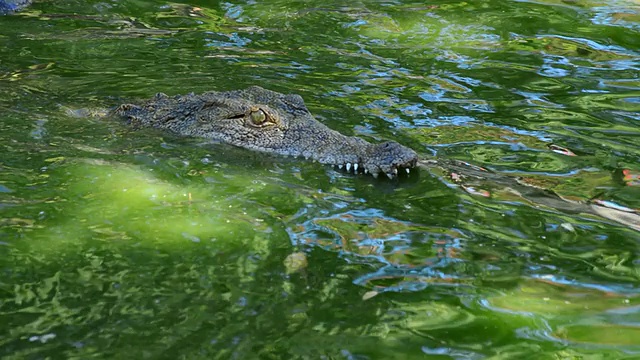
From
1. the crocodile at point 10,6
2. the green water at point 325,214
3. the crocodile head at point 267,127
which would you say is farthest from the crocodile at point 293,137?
the crocodile at point 10,6

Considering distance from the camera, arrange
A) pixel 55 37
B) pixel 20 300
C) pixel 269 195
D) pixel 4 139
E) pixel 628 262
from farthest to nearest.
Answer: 1. pixel 55 37
2. pixel 4 139
3. pixel 269 195
4. pixel 628 262
5. pixel 20 300

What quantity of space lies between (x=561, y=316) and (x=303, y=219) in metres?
2.05

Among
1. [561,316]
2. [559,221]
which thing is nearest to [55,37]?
[559,221]

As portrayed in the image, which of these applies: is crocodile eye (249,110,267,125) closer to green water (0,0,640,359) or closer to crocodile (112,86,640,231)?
crocodile (112,86,640,231)

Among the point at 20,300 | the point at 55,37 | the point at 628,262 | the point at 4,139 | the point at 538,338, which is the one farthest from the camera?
the point at 55,37

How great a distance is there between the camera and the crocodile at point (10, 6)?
12.8 meters

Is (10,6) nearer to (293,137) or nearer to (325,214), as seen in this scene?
(293,137)

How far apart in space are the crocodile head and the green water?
193 mm

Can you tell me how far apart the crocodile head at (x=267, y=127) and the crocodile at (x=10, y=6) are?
5.72 meters

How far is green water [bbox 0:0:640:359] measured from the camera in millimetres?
4227

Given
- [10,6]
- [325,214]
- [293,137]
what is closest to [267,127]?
[293,137]

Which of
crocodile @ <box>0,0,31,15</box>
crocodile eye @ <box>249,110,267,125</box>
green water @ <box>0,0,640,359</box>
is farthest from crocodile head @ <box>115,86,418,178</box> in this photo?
crocodile @ <box>0,0,31,15</box>

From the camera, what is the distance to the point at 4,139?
7.27m

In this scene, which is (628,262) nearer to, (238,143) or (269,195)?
(269,195)
